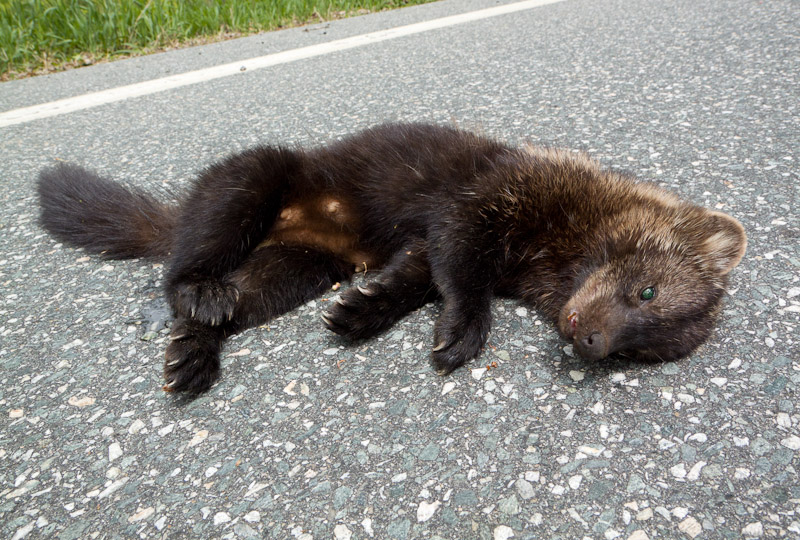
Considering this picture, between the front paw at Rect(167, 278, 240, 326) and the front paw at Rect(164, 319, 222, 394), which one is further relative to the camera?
the front paw at Rect(167, 278, 240, 326)

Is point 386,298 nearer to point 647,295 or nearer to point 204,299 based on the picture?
point 204,299

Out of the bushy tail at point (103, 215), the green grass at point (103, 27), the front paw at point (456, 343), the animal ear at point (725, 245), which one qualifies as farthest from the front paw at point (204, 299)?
the green grass at point (103, 27)

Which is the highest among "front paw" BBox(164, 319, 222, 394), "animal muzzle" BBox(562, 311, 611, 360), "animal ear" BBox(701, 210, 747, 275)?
"animal ear" BBox(701, 210, 747, 275)

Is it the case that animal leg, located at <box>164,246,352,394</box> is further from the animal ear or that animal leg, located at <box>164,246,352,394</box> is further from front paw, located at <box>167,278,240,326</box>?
the animal ear

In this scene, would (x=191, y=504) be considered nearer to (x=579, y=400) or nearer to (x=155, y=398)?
(x=155, y=398)

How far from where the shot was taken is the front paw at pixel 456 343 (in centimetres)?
223

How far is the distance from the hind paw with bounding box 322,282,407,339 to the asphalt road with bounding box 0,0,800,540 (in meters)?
0.07

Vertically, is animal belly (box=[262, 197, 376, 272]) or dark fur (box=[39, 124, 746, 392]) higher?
dark fur (box=[39, 124, 746, 392])

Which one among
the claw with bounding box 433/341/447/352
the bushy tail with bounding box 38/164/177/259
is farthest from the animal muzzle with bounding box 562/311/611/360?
the bushy tail with bounding box 38/164/177/259

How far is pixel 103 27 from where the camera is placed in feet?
21.5

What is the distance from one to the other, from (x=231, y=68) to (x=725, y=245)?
473 centimetres

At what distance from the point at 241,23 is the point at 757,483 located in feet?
23.2

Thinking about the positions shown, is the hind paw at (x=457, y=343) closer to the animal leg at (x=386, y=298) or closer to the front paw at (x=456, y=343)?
the front paw at (x=456, y=343)

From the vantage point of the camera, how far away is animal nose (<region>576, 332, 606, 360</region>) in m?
2.14
